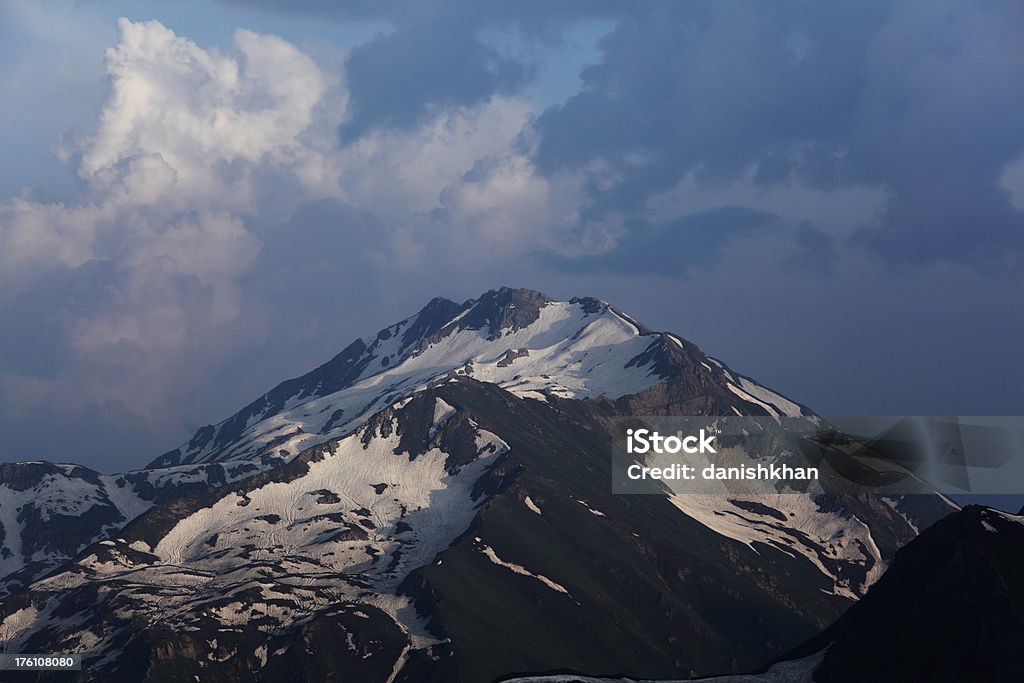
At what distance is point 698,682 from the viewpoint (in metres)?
172

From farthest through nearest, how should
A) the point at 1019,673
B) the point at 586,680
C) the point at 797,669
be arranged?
the point at 797,669, the point at 586,680, the point at 1019,673

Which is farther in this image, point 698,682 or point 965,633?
point 698,682

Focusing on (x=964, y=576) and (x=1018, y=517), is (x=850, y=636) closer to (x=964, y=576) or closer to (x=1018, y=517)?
(x=964, y=576)

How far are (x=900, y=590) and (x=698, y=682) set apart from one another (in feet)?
116

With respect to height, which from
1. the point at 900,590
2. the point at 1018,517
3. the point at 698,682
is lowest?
the point at 698,682

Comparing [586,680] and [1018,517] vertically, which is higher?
[1018,517]

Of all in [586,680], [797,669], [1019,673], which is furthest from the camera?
[797,669]

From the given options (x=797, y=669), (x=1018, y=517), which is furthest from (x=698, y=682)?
(x=1018, y=517)

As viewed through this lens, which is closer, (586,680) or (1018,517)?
(586,680)

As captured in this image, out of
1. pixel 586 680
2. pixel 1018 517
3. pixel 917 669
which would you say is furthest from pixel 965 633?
pixel 586 680

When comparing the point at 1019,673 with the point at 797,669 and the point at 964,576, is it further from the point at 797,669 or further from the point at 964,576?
the point at 797,669

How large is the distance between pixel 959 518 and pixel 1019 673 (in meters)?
32.8

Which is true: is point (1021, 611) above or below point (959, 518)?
below

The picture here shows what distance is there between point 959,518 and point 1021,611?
862 inches
